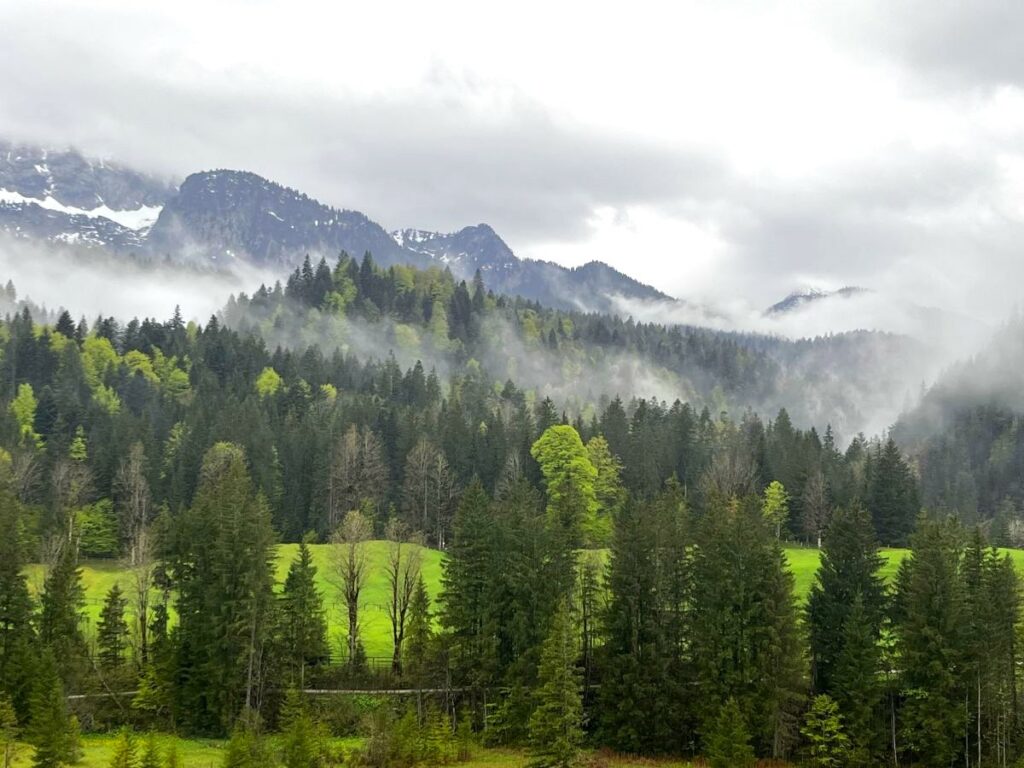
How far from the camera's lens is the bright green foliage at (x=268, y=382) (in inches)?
6467

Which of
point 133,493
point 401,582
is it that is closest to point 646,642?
point 401,582

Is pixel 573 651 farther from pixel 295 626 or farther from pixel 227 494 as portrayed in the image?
pixel 227 494

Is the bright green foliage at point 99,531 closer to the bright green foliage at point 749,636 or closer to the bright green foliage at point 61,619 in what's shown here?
the bright green foliage at point 61,619

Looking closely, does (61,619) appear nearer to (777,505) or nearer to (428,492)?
(428,492)

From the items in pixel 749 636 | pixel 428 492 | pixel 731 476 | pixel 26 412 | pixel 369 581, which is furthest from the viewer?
pixel 26 412

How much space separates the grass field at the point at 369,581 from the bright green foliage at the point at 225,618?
30.8 ft

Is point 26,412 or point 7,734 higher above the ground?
point 26,412

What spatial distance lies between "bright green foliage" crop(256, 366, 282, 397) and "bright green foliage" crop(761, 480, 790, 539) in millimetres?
85089

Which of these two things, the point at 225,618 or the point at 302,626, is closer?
the point at 225,618

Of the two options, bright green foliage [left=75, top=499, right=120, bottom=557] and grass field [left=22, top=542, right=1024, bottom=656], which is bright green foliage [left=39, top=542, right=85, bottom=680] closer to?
grass field [left=22, top=542, right=1024, bottom=656]

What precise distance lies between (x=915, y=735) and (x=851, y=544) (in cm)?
1240

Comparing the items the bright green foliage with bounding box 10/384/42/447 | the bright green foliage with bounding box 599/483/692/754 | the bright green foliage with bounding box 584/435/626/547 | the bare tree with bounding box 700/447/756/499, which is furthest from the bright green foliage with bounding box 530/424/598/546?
the bright green foliage with bounding box 10/384/42/447

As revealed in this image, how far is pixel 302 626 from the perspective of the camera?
214 ft

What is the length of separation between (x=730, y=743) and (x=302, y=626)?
29444 millimetres
